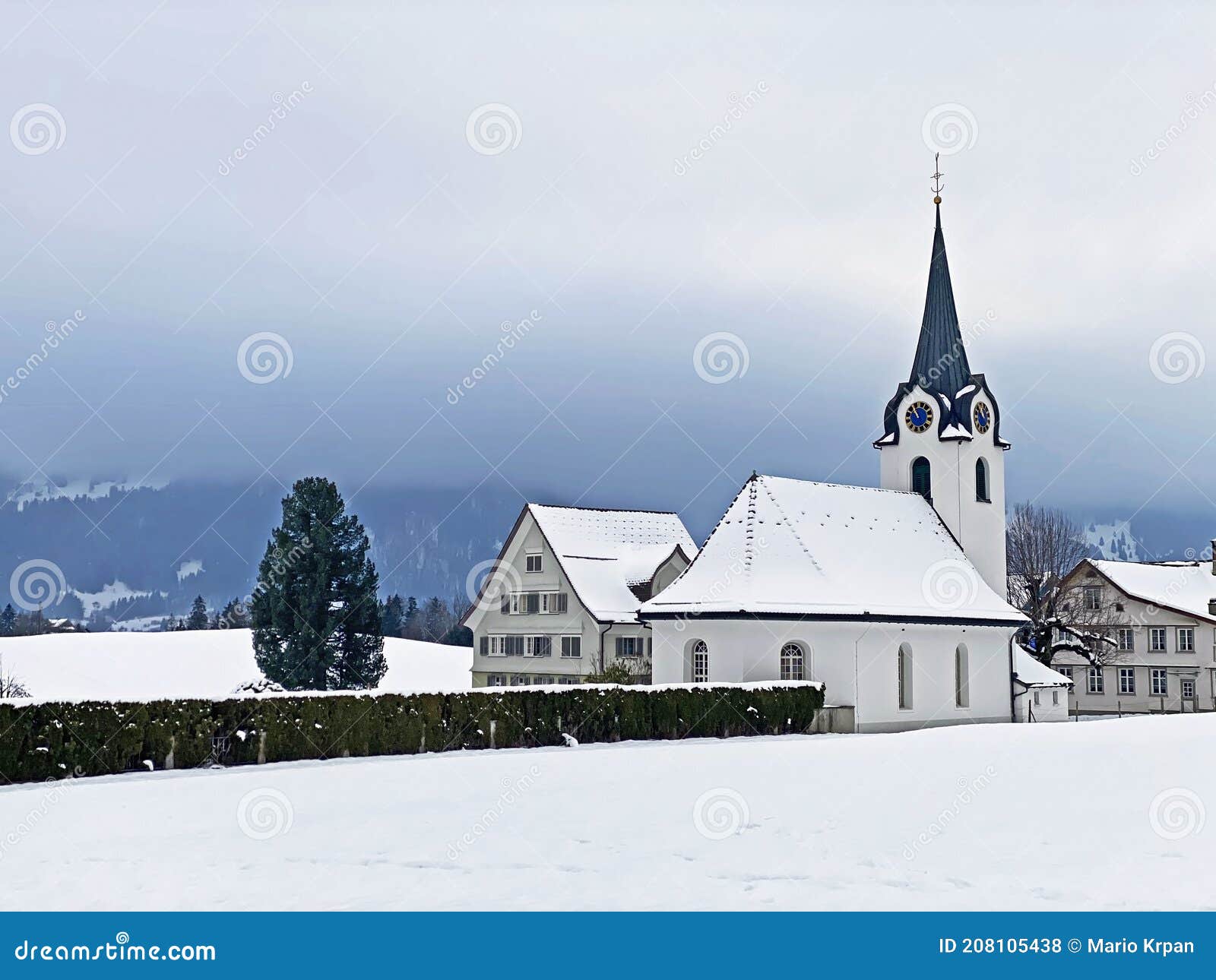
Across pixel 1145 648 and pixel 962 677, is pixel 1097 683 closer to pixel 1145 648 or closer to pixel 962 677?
pixel 1145 648

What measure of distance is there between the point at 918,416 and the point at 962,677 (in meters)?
9.60

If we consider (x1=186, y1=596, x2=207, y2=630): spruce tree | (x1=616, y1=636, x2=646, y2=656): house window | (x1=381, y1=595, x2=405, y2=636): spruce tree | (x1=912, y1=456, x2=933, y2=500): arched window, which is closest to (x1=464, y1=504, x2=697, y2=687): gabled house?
(x1=616, y1=636, x2=646, y2=656): house window

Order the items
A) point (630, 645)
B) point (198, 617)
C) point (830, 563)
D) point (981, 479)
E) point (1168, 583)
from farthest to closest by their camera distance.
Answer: point (198, 617) → point (1168, 583) → point (630, 645) → point (981, 479) → point (830, 563)

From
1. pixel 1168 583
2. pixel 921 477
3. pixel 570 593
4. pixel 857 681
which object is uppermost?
pixel 921 477

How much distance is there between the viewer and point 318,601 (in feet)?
171

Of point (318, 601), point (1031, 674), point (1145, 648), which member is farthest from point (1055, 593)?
point (318, 601)

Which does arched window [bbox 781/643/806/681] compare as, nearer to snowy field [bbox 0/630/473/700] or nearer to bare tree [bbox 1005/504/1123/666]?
bare tree [bbox 1005/504/1123/666]

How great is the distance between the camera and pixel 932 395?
145 ft

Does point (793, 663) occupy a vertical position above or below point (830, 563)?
below

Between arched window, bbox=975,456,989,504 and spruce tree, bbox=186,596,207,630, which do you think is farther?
spruce tree, bbox=186,596,207,630

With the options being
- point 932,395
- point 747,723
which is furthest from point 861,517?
point 747,723

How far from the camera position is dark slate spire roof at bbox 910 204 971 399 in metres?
45.0

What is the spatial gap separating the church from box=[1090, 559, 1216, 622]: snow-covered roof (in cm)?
2580

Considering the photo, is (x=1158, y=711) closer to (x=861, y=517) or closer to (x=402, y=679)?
Answer: (x=861, y=517)
